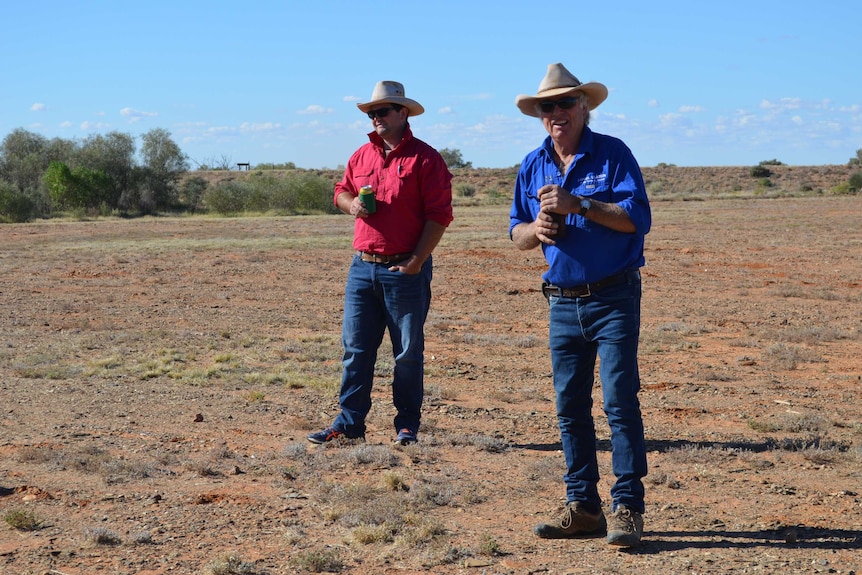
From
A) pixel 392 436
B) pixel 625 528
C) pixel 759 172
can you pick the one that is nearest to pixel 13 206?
pixel 392 436

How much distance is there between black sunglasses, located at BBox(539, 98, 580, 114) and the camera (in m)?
4.79

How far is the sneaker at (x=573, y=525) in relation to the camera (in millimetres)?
4902

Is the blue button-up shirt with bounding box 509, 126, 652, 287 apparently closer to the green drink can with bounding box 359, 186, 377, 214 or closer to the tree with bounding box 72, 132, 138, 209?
the green drink can with bounding box 359, 186, 377, 214

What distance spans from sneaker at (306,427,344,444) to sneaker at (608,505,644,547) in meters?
2.63

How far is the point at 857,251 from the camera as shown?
2270 centimetres

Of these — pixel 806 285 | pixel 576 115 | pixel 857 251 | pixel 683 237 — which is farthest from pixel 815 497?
pixel 683 237

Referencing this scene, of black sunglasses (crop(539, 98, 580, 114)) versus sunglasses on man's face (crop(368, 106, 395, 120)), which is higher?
sunglasses on man's face (crop(368, 106, 395, 120))

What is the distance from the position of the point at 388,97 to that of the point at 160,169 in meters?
49.5

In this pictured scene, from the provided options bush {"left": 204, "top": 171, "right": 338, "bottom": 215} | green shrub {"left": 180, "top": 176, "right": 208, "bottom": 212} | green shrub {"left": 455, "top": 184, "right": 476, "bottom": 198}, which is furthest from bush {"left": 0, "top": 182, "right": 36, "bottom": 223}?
green shrub {"left": 455, "top": 184, "right": 476, "bottom": 198}

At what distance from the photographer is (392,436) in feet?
23.7

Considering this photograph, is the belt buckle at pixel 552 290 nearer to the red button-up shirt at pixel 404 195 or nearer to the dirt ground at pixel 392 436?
the dirt ground at pixel 392 436

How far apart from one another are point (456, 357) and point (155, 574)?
258 inches

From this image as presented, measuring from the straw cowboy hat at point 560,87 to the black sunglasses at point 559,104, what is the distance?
0.10 ft

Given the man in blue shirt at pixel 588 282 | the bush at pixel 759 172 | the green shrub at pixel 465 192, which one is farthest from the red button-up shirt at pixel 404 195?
the bush at pixel 759 172
